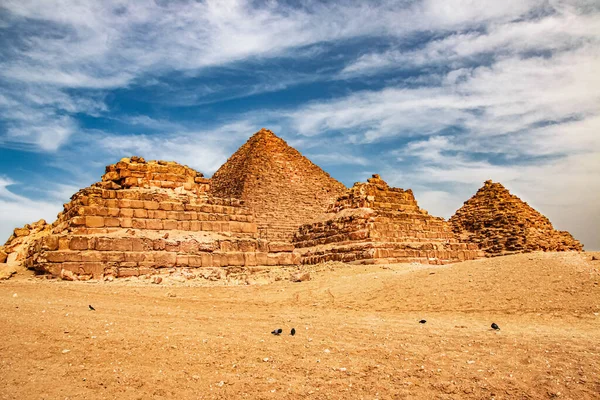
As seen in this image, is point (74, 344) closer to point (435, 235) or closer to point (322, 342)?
point (322, 342)

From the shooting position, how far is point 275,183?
161ft

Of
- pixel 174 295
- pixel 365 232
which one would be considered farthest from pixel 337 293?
pixel 365 232

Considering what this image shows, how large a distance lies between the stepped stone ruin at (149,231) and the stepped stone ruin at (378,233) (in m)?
4.01

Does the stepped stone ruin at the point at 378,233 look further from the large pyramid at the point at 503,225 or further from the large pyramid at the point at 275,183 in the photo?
the large pyramid at the point at 275,183

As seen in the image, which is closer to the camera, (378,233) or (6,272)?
(6,272)

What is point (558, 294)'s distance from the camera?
22.7 ft

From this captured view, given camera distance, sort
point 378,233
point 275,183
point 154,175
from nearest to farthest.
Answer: point 154,175
point 378,233
point 275,183

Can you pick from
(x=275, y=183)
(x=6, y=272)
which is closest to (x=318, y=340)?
(x=6, y=272)

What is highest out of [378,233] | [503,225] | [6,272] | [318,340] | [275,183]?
[275,183]

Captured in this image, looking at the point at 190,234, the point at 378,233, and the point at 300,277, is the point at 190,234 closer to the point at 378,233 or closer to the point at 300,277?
the point at 300,277

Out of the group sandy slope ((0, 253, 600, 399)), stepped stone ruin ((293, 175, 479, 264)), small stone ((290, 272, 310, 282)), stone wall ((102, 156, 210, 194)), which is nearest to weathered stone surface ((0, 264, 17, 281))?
sandy slope ((0, 253, 600, 399))

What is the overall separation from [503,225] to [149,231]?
1158 inches

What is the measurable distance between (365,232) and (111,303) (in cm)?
1007

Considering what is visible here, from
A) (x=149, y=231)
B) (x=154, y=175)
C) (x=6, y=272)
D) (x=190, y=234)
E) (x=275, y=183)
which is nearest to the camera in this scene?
(x=6, y=272)
